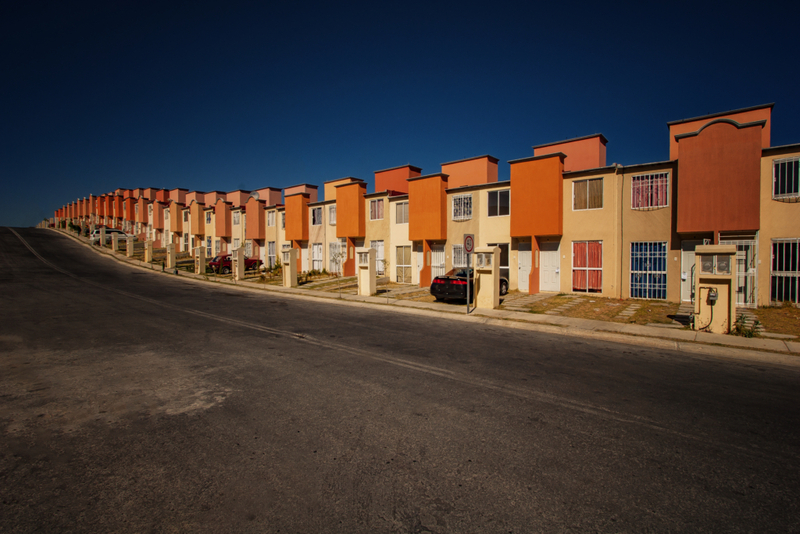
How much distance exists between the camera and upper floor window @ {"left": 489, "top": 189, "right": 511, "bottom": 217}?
850 inches

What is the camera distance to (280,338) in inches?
386

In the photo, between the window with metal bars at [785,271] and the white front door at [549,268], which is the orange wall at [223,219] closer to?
the white front door at [549,268]

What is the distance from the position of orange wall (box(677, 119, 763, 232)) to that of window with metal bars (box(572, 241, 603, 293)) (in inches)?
138

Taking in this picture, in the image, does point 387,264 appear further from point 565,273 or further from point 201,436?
point 201,436

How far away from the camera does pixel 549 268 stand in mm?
20219

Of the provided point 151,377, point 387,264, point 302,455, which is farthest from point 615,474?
point 387,264

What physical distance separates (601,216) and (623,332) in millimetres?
9393

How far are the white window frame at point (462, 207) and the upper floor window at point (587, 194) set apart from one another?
5756 mm

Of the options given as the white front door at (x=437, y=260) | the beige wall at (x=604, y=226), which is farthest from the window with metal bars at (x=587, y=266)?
the white front door at (x=437, y=260)

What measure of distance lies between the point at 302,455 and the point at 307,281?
23.9 m

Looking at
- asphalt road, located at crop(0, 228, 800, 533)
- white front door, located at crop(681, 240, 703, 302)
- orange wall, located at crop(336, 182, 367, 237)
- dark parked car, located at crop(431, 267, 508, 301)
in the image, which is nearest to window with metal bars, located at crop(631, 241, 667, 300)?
white front door, located at crop(681, 240, 703, 302)

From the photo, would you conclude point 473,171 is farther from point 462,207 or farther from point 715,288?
point 715,288

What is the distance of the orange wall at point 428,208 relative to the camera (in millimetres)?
23484

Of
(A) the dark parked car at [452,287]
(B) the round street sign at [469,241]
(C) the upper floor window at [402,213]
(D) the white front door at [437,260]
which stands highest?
(C) the upper floor window at [402,213]
